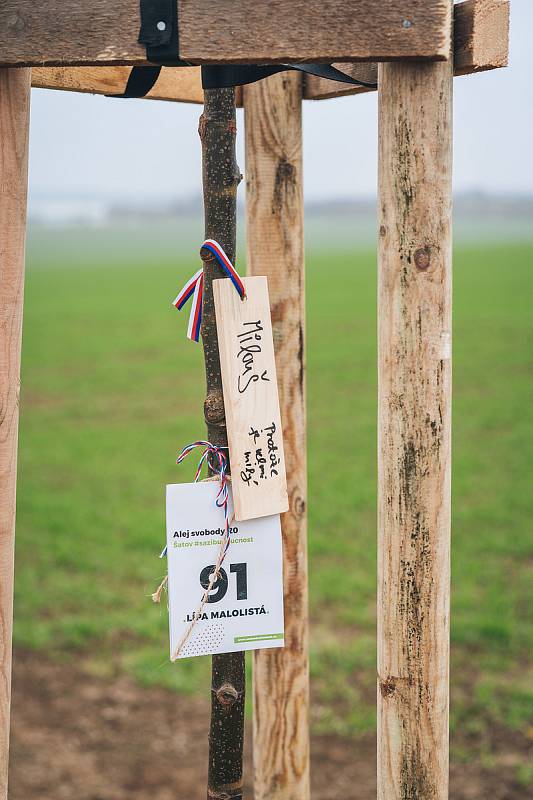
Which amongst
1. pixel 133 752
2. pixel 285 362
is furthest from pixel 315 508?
pixel 285 362

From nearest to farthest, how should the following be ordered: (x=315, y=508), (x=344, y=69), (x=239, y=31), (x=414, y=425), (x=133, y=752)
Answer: (x=239, y=31) → (x=414, y=425) → (x=344, y=69) → (x=133, y=752) → (x=315, y=508)

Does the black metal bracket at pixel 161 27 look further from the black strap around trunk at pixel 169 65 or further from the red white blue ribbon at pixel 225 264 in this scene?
the red white blue ribbon at pixel 225 264

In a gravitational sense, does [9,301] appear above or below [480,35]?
below

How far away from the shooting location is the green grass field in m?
3.90

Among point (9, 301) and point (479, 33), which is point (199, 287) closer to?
point (9, 301)

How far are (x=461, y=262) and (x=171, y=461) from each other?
106ft

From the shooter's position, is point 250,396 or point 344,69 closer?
point 250,396

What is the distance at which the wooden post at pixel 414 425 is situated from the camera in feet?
4.35

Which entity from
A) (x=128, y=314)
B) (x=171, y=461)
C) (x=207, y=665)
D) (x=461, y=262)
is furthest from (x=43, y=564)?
(x=461, y=262)

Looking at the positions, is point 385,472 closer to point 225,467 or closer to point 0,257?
point 225,467

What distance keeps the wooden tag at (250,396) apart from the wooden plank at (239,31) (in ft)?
1.19

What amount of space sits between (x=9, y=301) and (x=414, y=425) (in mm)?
675

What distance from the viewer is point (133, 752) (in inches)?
127

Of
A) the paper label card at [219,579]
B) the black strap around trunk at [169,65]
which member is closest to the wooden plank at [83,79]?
the black strap around trunk at [169,65]
